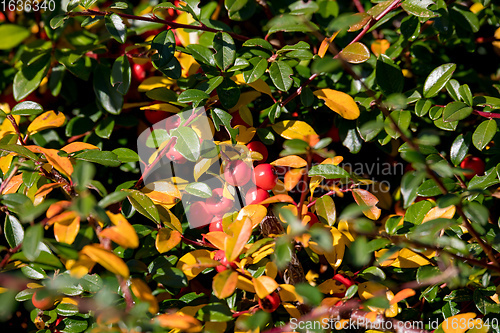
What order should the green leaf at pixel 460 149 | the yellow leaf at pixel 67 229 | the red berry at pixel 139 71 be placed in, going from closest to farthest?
the yellow leaf at pixel 67 229 → the green leaf at pixel 460 149 → the red berry at pixel 139 71

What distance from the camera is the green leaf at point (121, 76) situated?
1.01 m

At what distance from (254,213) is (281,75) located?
0.31 meters

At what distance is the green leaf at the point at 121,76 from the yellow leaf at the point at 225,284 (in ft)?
1.81

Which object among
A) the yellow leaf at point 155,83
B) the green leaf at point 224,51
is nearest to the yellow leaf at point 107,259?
the green leaf at point 224,51

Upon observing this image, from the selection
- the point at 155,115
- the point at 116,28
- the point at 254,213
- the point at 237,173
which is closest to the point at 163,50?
the point at 116,28

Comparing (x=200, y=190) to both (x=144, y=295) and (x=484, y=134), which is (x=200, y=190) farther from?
(x=484, y=134)

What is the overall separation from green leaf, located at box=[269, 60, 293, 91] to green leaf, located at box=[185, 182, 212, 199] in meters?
0.26

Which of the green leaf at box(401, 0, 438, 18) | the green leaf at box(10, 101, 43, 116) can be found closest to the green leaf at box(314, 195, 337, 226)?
the green leaf at box(401, 0, 438, 18)

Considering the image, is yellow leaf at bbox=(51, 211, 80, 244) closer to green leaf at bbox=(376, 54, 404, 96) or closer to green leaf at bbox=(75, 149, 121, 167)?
green leaf at bbox=(75, 149, 121, 167)

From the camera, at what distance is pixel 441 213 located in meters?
0.87

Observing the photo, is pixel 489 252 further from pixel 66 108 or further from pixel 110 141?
pixel 66 108

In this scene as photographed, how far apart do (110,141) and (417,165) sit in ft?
2.86

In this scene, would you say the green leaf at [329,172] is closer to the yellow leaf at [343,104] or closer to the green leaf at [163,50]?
the yellow leaf at [343,104]

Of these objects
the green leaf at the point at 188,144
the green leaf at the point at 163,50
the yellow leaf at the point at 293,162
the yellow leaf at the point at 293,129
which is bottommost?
the yellow leaf at the point at 293,162
